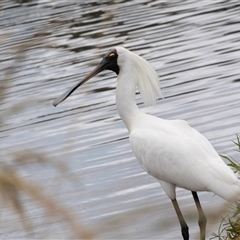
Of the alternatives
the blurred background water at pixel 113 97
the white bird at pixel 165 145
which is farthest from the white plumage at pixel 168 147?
the blurred background water at pixel 113 97

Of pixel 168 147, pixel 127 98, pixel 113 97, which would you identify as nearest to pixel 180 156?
pixel 168 147

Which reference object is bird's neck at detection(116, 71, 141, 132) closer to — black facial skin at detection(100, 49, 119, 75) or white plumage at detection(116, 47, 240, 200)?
white plumage at detection(116, 47, 240, 200)

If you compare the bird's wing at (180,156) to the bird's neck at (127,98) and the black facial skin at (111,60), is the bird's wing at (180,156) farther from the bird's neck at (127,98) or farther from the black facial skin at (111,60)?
the black facial skin at (111,60)

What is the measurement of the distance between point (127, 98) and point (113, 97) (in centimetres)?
573

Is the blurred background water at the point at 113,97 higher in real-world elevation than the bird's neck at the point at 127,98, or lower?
lower

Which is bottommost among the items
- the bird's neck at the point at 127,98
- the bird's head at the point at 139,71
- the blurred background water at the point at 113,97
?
the blurred background water at the point at 113,97

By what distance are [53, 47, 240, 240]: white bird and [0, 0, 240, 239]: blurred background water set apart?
25cm

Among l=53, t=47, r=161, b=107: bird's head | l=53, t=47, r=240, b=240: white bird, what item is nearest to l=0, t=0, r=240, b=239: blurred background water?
l=53, t=47, r=240, b=240: white bird

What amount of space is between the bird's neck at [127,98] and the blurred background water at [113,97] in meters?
0.58

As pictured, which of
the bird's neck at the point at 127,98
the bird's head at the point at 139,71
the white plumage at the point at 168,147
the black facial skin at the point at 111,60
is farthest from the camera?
the black facial skin at the point at 111,60

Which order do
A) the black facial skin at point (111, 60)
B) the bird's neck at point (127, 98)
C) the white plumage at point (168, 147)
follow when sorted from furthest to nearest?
the black facial skin at point (111, 60)
the bird's neck at point (127, 98)
the white plumage at point (168, 147)

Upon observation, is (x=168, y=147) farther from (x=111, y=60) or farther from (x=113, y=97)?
(x=113, y=97)

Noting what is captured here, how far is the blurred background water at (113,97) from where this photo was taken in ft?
21.0

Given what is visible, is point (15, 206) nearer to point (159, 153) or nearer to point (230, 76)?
point (159, 153)
